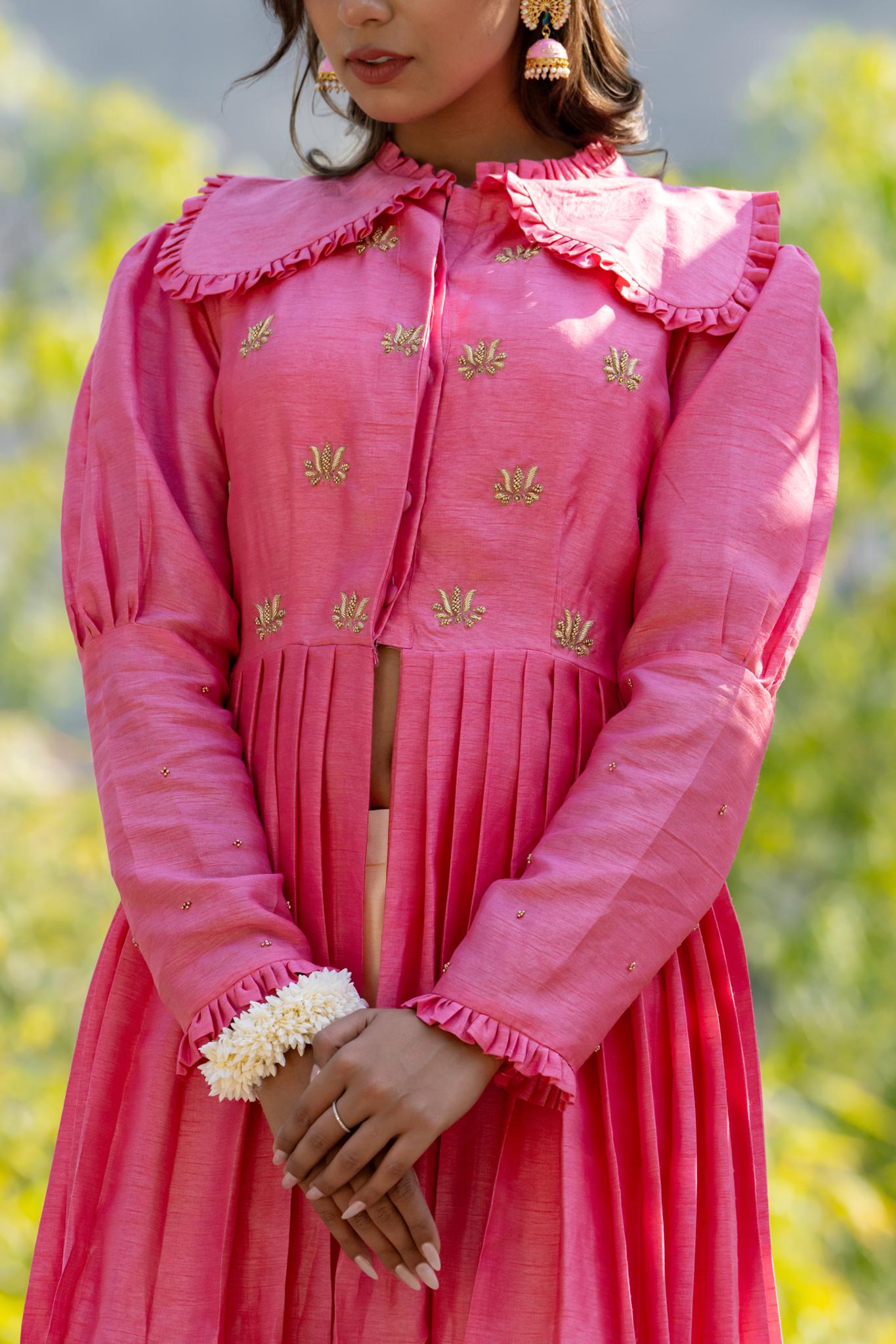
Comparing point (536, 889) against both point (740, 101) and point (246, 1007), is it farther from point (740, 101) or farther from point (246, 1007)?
point (740, 101)

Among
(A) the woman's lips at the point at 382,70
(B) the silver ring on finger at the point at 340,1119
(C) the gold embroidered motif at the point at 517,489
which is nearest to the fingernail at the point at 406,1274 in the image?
(B) the silver ring on finger at the point at 340,1119

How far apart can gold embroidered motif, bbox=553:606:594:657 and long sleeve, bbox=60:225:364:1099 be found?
30cm

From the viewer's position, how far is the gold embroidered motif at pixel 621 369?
1.46 meters

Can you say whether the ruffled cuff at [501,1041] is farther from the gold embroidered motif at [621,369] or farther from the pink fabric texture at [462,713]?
the gold embroidered motif at [621,369]

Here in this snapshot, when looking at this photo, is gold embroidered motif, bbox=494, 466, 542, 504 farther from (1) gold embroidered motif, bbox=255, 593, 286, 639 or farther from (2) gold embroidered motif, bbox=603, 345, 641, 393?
(1) gold embroidered motif, bbox=255, 593, 286, 639

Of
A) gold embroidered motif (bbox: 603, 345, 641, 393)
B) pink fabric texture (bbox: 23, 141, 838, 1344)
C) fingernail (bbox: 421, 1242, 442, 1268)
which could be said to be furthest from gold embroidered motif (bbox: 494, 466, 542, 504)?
fingernail (bbox: 421, 1242, 442, 1268)

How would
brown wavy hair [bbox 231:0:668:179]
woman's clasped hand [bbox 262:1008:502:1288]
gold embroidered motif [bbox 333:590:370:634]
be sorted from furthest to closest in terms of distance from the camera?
brown wavy hair [bbox 231:0:668:179]
gold embroidered motif [bbox 333:590:370:634]
woman's clasped hand [bbox 262:1008:502:1288]

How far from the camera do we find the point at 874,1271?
4.02 m

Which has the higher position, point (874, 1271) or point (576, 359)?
point (576, 359)

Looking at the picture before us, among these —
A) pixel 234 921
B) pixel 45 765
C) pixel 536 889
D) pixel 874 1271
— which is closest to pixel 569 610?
pixel 536 889

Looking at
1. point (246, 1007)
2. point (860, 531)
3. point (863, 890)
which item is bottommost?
point (863, 890)

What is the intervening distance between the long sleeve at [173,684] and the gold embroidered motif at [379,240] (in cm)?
17

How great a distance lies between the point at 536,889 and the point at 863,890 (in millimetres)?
4198

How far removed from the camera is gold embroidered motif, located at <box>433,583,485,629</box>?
4.66 ft
